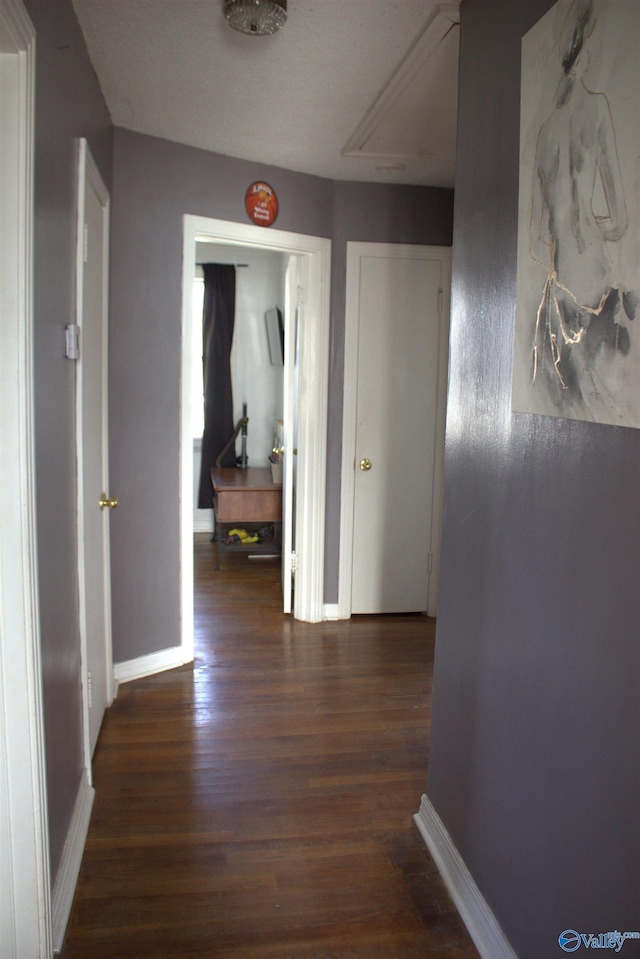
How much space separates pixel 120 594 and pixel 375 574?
1578 millimetres

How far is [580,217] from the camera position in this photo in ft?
4.41

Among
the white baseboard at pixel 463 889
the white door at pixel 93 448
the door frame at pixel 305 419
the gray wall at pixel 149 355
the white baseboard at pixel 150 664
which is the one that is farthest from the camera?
the door frame at pixel 305 419

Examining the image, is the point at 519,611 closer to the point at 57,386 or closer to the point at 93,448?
the point at 57,386

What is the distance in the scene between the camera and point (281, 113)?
2.91m

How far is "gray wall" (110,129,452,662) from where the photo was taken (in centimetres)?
321

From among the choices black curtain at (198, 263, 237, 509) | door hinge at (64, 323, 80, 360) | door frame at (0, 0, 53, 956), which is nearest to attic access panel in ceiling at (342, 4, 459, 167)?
door frame at (0, 0, 53, 956)

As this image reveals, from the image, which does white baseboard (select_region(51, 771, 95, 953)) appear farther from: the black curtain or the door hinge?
the black curtain

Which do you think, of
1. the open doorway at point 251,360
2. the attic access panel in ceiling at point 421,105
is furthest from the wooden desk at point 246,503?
the attic access panel in ceiling at point 421,105

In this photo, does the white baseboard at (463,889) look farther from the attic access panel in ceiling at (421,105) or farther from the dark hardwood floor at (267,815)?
the attic access panel in ceiling at (421,105)

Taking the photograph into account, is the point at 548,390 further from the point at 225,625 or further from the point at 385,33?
the point at 225,625

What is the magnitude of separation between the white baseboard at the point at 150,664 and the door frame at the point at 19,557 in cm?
168

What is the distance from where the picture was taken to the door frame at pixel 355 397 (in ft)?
13.3

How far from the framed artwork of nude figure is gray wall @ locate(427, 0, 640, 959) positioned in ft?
0.23

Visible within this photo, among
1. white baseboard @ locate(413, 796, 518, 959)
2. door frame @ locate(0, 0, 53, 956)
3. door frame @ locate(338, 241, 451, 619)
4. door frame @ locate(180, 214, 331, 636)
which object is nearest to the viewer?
door frame @ locate(0, 0, 53, 956)
